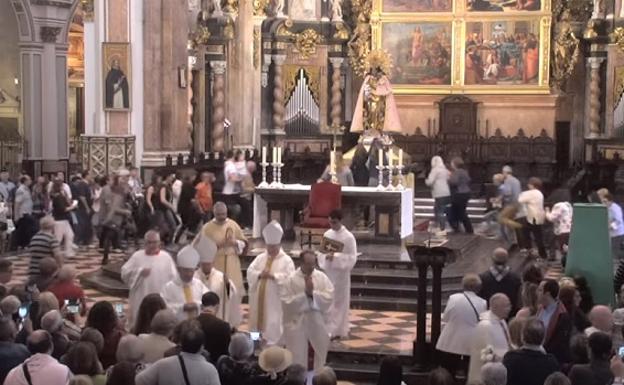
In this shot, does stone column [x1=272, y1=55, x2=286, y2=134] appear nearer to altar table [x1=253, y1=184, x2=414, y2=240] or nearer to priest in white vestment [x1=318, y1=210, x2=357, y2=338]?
altar table [x1=253, y1=184, x2=414, y2=240]

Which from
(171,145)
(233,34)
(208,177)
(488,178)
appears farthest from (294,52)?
(208,177)

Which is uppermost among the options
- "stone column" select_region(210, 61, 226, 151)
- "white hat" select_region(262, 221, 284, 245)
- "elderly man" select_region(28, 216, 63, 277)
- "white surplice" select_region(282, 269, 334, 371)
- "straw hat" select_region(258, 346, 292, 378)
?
"stone column" select_region(210, 61, 226, 151)

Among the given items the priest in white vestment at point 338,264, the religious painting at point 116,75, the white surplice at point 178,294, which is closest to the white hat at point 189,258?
the white surplice at point 178,294

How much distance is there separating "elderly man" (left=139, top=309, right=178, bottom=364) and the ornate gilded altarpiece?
25.0 m

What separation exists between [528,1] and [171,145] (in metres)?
13.4

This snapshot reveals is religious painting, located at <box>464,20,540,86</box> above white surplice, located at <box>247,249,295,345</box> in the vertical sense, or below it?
above

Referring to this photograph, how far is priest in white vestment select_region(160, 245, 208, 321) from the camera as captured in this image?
9.45m

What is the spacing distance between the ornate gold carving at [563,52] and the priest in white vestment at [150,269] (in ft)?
74.5

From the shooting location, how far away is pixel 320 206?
1627 cm

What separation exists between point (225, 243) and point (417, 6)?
2103 centimetres

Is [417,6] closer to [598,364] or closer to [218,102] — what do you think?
[218,102]

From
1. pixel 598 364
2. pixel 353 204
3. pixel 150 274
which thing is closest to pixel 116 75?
pixel 353 204

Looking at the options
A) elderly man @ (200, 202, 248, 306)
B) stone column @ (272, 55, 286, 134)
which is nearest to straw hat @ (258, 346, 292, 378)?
elderly man @ (200, 202, 248, 306)

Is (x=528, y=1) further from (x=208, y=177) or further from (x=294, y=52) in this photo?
(x=208, y=177)
